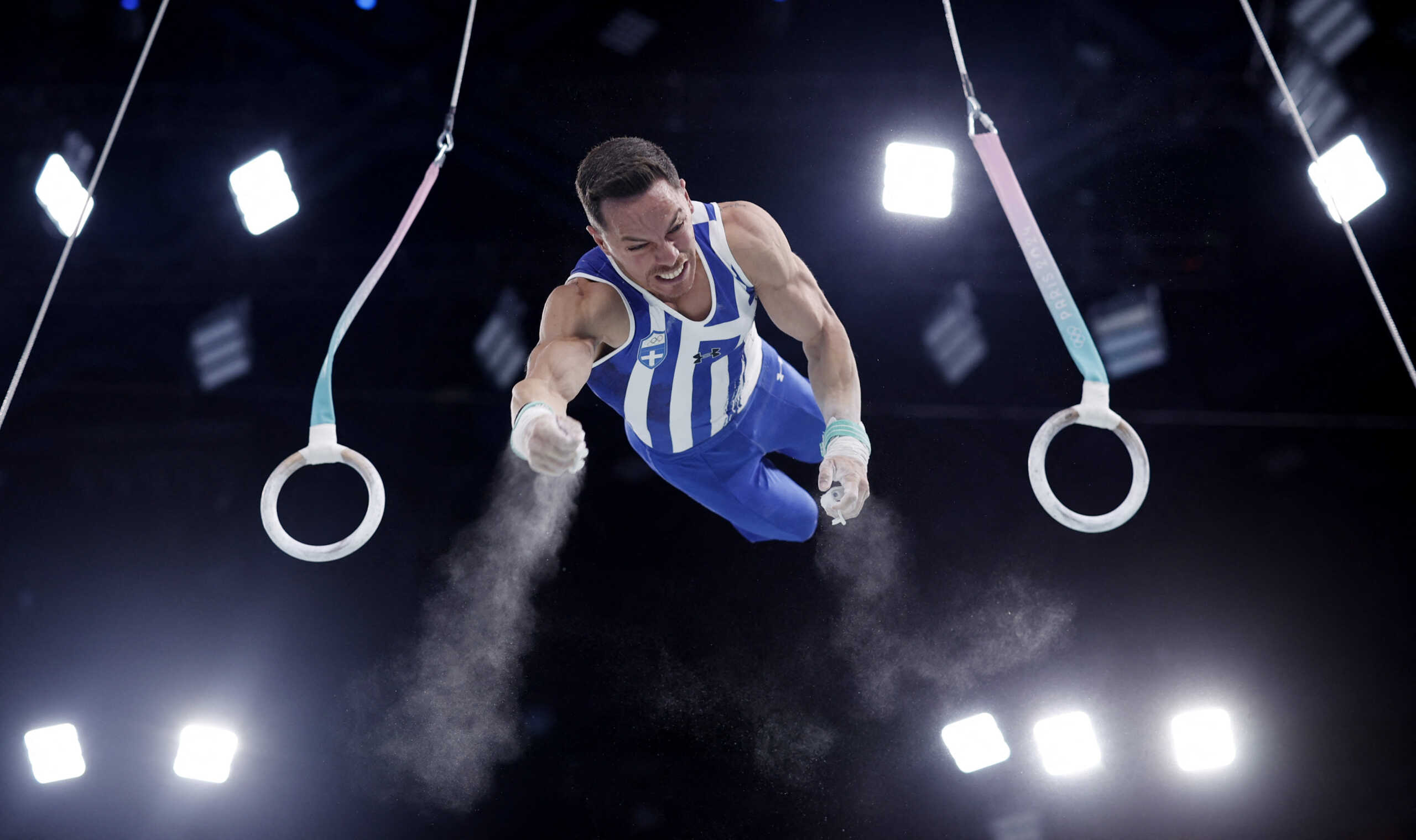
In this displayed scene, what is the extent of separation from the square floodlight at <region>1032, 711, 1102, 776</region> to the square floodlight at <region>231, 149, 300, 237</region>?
3085mm

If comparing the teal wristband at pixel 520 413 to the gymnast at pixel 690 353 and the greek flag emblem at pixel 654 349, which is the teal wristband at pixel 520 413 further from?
the greek flag emblem at pixel 654 349

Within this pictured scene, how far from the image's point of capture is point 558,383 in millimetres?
2193

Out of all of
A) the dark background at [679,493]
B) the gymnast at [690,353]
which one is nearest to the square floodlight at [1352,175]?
the dark background at [679,493]

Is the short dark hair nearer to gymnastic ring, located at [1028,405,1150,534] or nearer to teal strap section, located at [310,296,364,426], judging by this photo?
teal strap section, located at [310,296,364,426]

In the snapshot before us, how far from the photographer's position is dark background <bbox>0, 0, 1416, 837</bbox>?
3.71m

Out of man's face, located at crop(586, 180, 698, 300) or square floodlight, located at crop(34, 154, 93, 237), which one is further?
square floodlight, located at crop(34, 154, 93, 237)

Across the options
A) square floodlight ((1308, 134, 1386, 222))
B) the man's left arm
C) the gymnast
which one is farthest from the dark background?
the man's left arm

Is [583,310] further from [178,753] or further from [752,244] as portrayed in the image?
[178,753]

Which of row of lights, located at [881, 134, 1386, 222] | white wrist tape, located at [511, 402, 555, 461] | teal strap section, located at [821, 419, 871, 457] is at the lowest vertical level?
white wrist tape, located at [511, 402, 555, 461]

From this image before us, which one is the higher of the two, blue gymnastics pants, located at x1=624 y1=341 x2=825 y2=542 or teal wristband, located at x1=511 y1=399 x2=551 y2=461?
blue gymnastics pants, located at x1=624 y1=341 x2=825 y2=542

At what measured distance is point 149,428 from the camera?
4.10 meters

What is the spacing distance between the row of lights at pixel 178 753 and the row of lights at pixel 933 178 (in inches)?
112

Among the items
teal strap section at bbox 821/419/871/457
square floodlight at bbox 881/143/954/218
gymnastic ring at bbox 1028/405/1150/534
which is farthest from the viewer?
square floodlight at bbox 881/143/954/218

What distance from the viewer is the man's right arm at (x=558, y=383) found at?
1.85m
